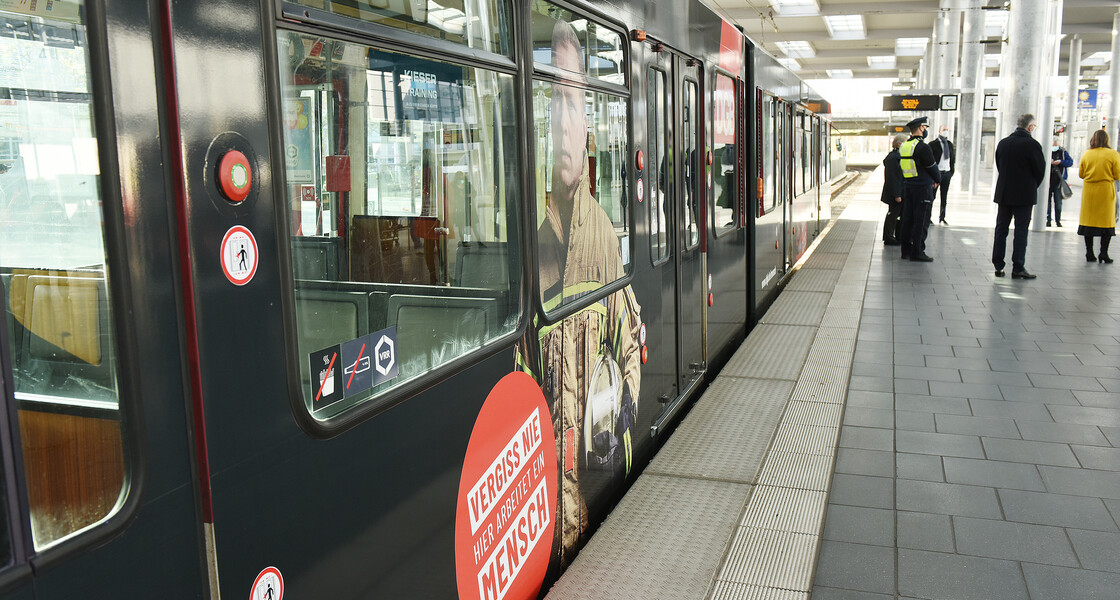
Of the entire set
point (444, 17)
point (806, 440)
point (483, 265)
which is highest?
point (444, 17)

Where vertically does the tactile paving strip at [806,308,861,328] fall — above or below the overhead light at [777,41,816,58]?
below

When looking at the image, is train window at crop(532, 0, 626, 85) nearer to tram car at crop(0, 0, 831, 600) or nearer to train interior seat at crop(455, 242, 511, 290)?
tram car at crop(0, 0, 831, 600)

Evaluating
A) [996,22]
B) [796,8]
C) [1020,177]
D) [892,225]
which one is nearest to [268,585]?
[1020,177]

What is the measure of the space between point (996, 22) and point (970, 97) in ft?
22.6

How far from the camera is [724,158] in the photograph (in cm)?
636

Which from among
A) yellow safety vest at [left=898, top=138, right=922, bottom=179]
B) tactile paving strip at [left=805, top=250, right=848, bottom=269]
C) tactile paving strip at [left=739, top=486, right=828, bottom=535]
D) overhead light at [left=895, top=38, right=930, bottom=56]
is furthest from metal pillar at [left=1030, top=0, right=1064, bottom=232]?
overhead light at [left=895, top=38, right=930, bottom=56]

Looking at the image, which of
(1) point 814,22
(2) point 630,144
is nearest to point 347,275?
(2) point 630,144

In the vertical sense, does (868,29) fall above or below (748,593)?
above

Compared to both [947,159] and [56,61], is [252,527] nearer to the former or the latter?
[56,61]

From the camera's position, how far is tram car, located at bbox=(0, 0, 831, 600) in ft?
4.28

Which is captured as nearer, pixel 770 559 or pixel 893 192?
pixel 770 559

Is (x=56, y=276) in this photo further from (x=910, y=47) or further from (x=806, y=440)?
(x=910, y=47)

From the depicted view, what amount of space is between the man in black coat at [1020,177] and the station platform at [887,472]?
193 cm

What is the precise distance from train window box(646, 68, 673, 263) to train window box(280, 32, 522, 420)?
177 centimetres
